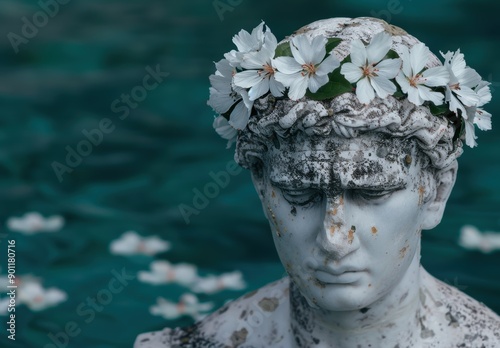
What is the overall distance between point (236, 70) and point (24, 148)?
4.11m

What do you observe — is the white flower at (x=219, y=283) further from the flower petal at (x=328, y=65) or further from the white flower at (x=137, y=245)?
the flower petal at (x=328, y=65)

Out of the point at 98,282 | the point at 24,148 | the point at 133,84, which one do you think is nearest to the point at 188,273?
the point at 98,282

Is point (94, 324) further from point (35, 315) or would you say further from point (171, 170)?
point (171, 170)

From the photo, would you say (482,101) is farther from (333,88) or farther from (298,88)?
(298,88)

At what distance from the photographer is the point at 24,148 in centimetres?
791

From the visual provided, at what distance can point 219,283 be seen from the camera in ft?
21.3

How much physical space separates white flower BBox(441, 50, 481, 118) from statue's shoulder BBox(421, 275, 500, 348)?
2.78ft

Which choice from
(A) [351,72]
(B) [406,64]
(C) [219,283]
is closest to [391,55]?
(B) [406,64]

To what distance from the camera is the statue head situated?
3775 millimetres

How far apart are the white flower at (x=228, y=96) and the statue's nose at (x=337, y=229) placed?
0.40m

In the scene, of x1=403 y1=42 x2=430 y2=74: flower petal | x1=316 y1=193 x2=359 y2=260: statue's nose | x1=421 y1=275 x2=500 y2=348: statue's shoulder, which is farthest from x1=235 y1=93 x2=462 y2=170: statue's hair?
x1=421 y1=275 x2=500 y2=348: statue's shoulder

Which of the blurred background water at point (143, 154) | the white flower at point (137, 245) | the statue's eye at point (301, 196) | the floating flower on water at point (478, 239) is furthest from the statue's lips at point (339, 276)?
the white flower at point (137, 245)

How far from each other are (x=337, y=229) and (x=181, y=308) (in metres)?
2.50

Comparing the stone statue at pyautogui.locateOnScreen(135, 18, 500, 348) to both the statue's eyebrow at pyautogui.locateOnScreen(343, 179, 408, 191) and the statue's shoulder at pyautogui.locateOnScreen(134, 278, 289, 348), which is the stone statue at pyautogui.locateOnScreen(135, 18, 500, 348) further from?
the statue's shoulder at pyautogui.locateOnScreen(134, 278, 289, 348)
